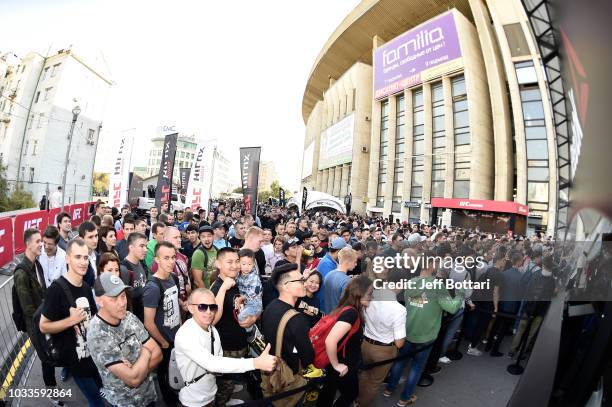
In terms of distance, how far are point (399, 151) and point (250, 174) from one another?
29.7 m

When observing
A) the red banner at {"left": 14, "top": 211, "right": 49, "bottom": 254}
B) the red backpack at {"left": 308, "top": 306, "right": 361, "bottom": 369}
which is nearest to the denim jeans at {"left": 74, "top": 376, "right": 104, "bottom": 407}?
the red backpack at {"left": 308, "top": 306, "right": 361, "bottom": 369}

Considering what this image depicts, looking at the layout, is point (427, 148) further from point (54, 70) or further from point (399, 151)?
point (54, 70)

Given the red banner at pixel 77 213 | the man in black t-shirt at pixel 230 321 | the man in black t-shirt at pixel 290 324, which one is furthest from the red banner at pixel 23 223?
the man in black t-shirt at pixel 290 324

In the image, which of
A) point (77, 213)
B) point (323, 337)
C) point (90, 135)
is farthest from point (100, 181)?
point (323, 337)

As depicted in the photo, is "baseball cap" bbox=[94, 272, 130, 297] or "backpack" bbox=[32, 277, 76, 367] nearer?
"baseball cap" bbox=[94, 272, 130, 297]

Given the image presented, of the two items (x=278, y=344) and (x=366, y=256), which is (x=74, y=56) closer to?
(x=366, y=256)

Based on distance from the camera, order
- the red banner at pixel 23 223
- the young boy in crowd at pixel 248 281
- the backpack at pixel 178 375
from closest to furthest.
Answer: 1. the backpack at pixel 178 375
2. the young boy in crowd at pixel 248 281
3. the red banner at pixel 23 223

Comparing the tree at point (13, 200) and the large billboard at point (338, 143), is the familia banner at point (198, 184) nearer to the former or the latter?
the tree at point (13, 200)

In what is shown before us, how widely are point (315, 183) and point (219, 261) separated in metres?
58.5

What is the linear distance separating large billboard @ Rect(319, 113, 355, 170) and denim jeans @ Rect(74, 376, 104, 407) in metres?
44.2

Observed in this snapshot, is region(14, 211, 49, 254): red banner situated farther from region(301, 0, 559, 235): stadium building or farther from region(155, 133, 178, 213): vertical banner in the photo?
region(301, 0, 559, 235): stadium building

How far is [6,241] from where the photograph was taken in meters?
7.95

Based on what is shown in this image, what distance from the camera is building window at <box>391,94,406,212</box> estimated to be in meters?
37.7

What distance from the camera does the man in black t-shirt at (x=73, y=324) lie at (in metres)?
2.77
